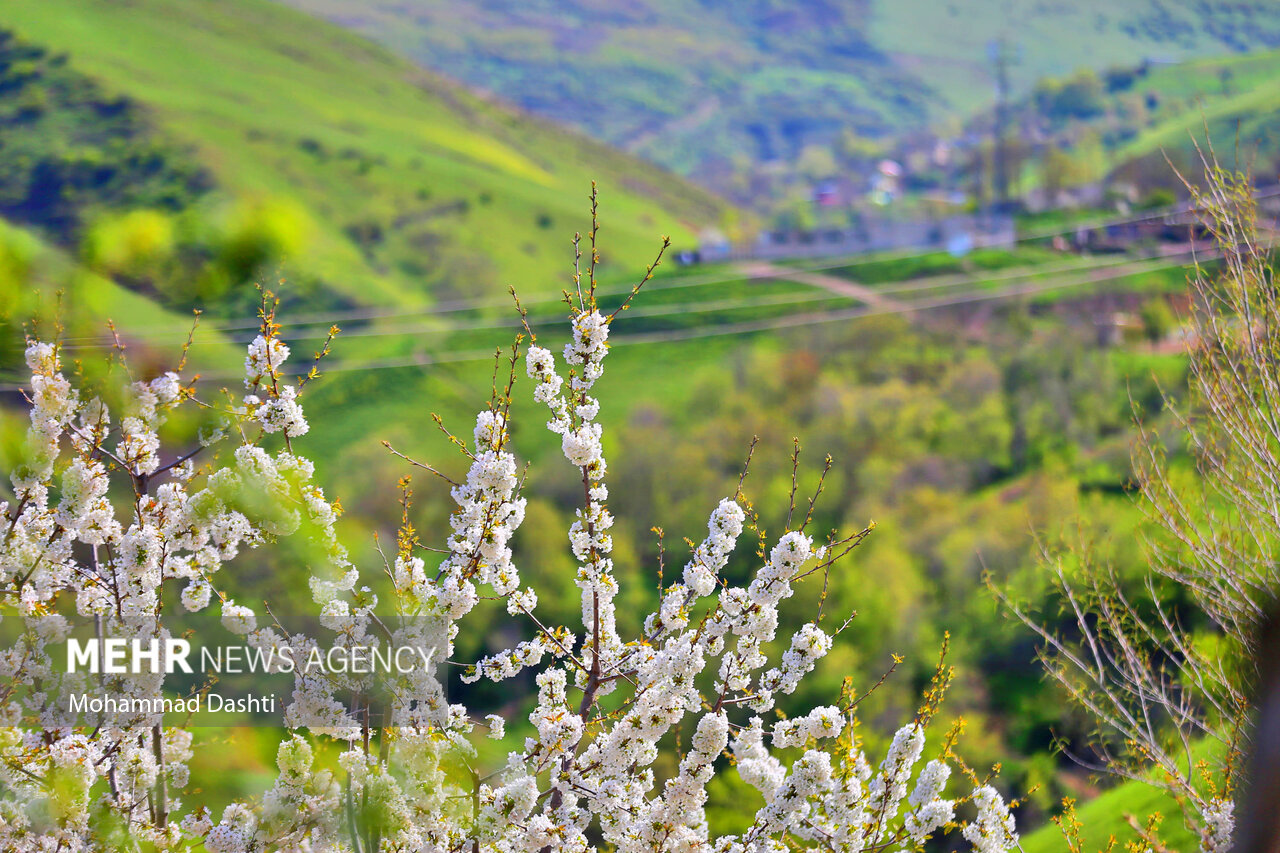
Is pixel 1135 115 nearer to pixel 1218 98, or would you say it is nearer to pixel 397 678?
pixel 1218 98

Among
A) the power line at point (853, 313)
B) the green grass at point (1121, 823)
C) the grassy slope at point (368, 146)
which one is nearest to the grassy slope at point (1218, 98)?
the power line at point (853, 313)

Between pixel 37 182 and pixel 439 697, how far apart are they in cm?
6083

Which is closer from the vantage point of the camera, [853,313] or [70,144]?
[853,313]

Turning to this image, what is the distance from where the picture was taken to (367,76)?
9694 cm

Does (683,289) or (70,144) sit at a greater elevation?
(70,144)

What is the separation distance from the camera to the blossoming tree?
319cm

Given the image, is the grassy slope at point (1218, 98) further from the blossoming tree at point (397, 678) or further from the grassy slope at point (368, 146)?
the blossoming tree at point (397, 678)

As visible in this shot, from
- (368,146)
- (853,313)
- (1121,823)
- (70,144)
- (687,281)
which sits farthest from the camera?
(368,146)

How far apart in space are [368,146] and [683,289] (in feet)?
118

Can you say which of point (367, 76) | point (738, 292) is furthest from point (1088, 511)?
point (367, 76)

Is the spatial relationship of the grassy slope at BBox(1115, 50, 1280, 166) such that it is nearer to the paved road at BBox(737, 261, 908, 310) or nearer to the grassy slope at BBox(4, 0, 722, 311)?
the paved road at BBox(737, 261, 908, 310)

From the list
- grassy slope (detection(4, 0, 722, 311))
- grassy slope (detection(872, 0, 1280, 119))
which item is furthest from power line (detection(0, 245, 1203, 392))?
grassy slope (detection(872, 0, 1280, 119))

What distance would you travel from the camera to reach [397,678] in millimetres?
3322

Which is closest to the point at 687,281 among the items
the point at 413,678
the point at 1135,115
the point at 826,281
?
the point at 826,281
